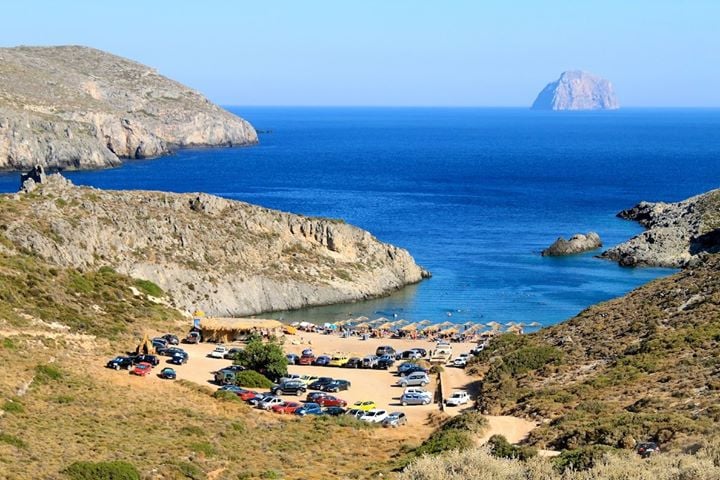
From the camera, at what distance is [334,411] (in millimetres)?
44656

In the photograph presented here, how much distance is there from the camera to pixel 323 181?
18412 cm

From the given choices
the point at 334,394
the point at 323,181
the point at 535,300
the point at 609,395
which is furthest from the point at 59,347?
the point at 323,181

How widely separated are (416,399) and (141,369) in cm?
1454

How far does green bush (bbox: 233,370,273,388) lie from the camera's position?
50.8 m

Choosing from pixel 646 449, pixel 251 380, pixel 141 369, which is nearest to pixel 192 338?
pixel 141 369

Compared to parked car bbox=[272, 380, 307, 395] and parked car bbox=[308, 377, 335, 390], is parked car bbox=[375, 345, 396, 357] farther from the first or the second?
parked car bbox=[272, 380, 307, 395]

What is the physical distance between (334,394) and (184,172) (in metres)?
152

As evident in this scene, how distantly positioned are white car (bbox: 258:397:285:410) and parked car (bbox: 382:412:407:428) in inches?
226

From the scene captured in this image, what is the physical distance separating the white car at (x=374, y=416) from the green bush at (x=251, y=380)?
899 cm

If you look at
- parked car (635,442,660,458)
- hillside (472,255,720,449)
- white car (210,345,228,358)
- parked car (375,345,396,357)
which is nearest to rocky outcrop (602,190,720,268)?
hillside (472,255,720,449)

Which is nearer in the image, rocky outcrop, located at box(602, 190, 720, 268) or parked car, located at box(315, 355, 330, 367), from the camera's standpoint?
parked car, located at box(315, 355, 330, 367)

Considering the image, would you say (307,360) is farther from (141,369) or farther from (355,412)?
(355,412)

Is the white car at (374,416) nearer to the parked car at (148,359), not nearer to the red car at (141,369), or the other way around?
the red car at (141,369)

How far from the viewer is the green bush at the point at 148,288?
7444 cm
